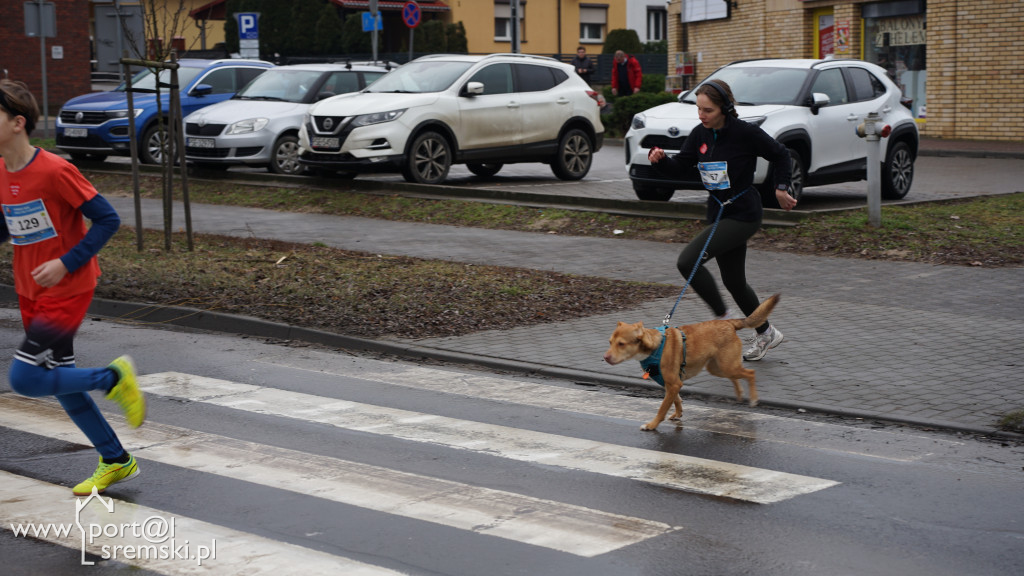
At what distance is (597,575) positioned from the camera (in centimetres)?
446

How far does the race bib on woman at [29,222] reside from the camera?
5.31 meters

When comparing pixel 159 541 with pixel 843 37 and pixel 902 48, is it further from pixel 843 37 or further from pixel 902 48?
pixel 843 37

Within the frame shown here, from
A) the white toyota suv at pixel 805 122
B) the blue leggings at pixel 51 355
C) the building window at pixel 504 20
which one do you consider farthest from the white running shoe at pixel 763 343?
the building window at pixel 504 20

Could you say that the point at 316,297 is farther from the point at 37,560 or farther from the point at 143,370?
the point at 37,560

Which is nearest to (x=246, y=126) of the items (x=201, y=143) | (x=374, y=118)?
(x=201, y=143)

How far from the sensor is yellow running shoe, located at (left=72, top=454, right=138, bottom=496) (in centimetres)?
545

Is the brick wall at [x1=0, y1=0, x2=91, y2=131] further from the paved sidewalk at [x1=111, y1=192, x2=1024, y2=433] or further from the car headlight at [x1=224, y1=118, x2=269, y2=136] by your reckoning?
the paved sidewalk at [x1=111, y1=192, x2=1024, y2=433]

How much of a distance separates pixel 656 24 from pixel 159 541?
64.3 meters

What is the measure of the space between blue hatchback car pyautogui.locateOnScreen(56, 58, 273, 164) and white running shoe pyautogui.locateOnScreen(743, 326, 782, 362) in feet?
47.0

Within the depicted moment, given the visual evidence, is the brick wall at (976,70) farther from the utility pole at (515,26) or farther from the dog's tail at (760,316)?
the dog's tail at (760,316)

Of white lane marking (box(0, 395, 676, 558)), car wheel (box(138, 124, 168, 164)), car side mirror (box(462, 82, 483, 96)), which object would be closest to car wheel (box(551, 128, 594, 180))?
car side mirror (box(462, 82, 483, 96))

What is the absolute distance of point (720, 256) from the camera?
809 centimetres

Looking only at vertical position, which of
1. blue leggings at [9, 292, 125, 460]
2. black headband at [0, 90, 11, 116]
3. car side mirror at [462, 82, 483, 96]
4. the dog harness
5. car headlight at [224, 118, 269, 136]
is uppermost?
car side mirror at [462, 82, 483, 96]

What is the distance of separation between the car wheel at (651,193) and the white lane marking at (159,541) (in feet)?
36.2
